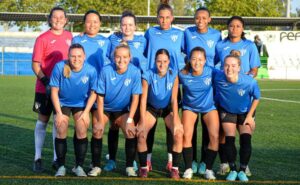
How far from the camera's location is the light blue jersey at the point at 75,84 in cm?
687

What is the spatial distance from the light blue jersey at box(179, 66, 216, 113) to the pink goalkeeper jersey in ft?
5.24

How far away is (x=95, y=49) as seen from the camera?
730cm

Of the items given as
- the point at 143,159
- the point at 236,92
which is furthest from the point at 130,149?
the point at 236,92

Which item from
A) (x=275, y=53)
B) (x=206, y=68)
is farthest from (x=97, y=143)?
(x=275, y=53)

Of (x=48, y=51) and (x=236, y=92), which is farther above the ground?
(x=48, y=51)

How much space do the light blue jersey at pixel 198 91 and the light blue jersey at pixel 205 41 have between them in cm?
52

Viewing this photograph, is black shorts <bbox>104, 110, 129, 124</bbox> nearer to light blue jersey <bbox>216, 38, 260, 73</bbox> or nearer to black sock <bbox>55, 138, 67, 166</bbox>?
black sock <bbox>55, 138, 67, 166</bbox>

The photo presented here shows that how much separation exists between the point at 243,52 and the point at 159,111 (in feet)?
4.28

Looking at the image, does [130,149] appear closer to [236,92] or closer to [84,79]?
[84,79]

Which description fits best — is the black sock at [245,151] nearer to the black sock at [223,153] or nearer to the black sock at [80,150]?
the black sock at [223,153]

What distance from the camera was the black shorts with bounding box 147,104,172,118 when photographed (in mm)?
7133

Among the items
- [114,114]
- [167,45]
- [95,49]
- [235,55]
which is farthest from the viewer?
Answer: [167,45]

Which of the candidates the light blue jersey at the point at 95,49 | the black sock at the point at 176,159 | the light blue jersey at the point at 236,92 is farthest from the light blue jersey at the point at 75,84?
the light blue jersey at the point at 236,92

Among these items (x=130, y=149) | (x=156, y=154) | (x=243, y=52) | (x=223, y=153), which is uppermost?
(x=243, y=52)
